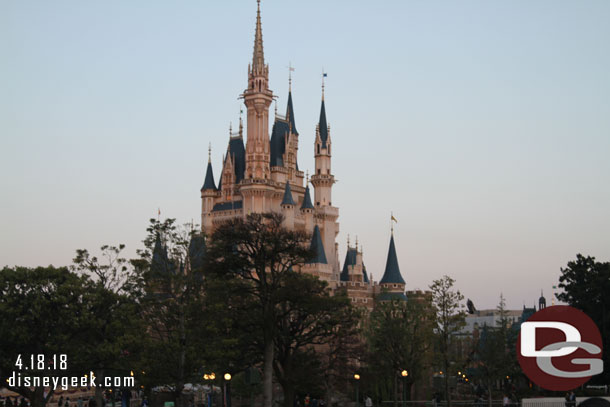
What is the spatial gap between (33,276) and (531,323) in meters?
23.7

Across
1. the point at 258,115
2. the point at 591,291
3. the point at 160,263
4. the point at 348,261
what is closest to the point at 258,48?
the point at 258,115

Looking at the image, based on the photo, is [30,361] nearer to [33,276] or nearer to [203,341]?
[33,276]

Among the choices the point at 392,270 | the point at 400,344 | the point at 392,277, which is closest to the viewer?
the point at 400,344

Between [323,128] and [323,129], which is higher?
[323,128]

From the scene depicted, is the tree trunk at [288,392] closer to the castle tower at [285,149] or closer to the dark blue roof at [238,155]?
the castle tower at [285,149]

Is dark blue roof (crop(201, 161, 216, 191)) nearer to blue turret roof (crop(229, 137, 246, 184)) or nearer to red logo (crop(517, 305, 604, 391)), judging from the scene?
blue turret roof (crop(229, 137, 246, 184))

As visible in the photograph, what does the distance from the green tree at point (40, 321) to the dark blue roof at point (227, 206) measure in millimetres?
58377

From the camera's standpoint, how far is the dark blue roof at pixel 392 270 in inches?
3583

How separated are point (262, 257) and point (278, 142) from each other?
64.0 m

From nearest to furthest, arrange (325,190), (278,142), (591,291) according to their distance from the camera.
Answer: (591,291), (325,190), (278,142)

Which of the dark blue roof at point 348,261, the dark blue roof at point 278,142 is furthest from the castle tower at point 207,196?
the dark blue roof at point 348,261

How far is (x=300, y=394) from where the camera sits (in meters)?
60.6

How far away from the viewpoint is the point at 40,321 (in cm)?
3966

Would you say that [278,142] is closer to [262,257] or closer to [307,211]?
[307,211]
